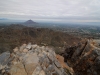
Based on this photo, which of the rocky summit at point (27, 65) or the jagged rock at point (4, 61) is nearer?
the rocky summit at point (27, 65)

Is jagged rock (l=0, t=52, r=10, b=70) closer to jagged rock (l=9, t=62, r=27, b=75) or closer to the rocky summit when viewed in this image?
Result: the rocky summit

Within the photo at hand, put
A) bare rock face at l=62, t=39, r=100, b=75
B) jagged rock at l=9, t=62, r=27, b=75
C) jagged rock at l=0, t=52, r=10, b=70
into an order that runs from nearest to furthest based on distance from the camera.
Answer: jagged rock at l=9, t=62, r=27, b=75, jagged rock at l=0, t=52, r=10, b=70, bare rock face at l=62, t=39, r=100, b=75

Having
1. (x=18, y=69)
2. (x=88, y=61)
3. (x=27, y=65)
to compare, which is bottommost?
(x=88, y=61)

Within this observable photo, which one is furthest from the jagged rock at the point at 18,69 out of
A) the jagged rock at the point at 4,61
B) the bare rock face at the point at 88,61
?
the bare rock face at the point at 88,61

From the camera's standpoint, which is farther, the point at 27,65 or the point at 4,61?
the point at 4,61

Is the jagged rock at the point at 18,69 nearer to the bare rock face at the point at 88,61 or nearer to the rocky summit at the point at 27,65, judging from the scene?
the rocky summit at the point at 27,65

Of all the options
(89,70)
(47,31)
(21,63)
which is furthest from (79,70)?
(47,31)

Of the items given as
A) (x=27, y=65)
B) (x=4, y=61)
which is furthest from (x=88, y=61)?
(x=4, y=61)

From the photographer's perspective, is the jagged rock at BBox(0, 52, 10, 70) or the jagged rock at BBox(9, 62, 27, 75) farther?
the jagged rock at BBox(0, 52, 10, 70)

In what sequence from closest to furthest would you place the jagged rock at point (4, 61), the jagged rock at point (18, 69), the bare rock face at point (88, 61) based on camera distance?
the jagged rock at point (18, 69) < the jagged rock at point (4, 61) < the bare rock face at point (88, 61)

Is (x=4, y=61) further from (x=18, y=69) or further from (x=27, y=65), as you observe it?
(x=27, y=65)

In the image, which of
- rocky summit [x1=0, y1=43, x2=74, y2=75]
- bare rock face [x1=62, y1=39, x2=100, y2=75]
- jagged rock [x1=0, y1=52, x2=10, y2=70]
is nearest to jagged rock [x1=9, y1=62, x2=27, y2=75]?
rocky summit [x1=0, y1=43, x2=74, y2=75]

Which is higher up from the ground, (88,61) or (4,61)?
(4,61)
